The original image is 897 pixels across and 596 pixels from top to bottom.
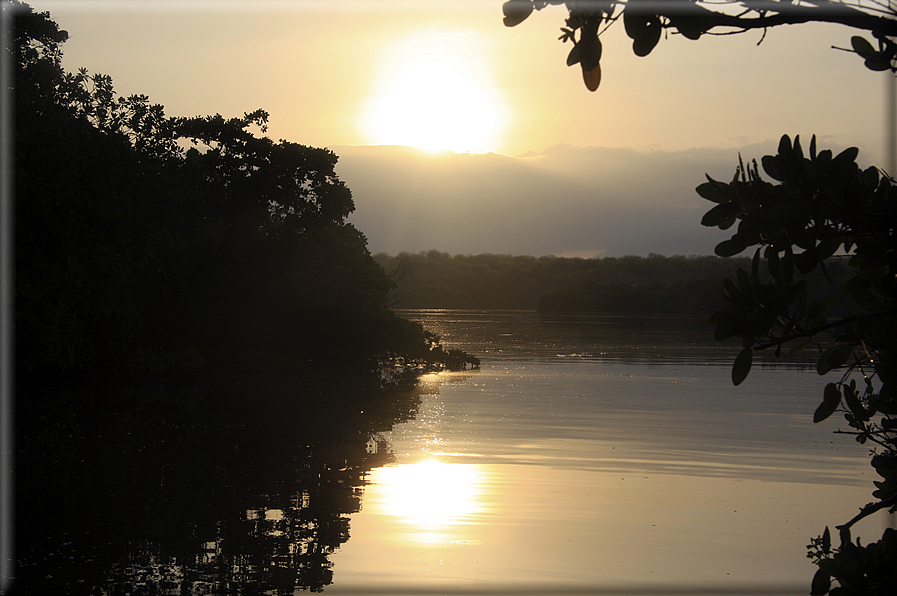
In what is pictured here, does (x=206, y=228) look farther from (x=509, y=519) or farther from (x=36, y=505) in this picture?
(x=509, y=519)

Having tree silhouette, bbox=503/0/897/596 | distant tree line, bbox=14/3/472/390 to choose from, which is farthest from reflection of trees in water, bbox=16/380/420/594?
tree silhouette, bbox=503/0/897/596

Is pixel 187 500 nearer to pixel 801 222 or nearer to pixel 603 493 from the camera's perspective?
pixel 603 493

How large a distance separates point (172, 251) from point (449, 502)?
13546mm

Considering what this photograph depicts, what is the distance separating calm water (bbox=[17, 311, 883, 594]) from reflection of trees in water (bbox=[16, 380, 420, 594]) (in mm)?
32

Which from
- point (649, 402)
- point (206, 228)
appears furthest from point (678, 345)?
point (206, 228)

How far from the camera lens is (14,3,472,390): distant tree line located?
1213 centimetres

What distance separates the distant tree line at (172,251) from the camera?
12133 mm

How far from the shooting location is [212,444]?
12.2 meters

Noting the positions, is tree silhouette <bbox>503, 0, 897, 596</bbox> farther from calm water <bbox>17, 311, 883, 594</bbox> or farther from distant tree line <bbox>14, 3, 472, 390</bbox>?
distant tree line <bbox>14, 3, 472, 390</bbox>

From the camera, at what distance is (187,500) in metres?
8.80

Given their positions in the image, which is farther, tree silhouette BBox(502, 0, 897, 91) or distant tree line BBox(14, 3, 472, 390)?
distant tree line BBox(14, 3, 472, 390)

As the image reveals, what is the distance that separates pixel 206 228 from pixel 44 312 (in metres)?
10.1

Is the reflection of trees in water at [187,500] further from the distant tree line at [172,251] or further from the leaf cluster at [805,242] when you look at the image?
the leaf cluster at [805,242]

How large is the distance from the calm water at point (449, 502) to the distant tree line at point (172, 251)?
2569mm
